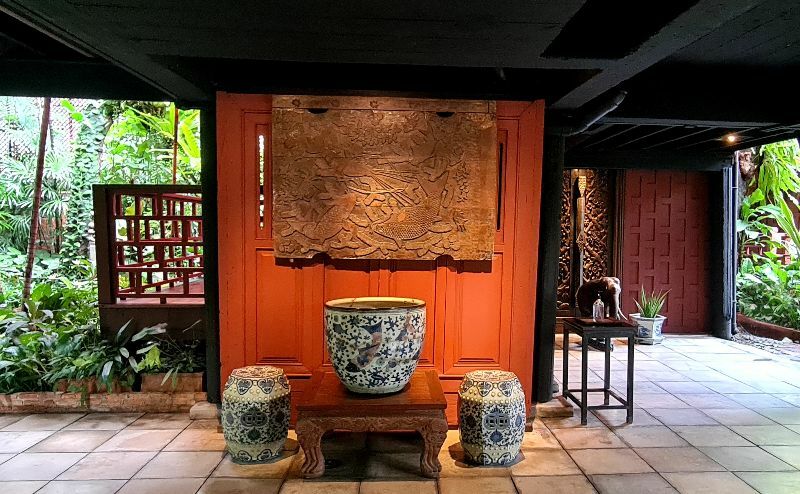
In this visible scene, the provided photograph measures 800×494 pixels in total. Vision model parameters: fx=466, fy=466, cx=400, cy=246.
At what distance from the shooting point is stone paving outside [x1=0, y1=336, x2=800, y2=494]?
2576 mm

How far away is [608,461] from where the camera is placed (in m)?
2.89

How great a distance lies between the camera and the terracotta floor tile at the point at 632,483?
2541 mm

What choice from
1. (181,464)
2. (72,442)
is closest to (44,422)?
(72,442)

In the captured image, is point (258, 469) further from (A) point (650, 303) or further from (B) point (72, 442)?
(A) point (650, 303)

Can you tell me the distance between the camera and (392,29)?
2.08m

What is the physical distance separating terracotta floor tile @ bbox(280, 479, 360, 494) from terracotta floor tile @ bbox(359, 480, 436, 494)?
65 millimetres

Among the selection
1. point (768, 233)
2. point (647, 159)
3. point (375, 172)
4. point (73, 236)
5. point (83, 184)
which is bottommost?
point (73, 236)

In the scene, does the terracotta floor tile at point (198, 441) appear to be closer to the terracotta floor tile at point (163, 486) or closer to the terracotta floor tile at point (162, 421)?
the terracotta floor tile at point (162, 421)

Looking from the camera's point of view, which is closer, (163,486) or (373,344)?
(163,486)

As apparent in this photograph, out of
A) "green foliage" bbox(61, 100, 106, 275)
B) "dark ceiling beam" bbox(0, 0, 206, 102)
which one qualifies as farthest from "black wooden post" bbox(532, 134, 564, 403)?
"green foliage" bbox(61, 100, 106, 275)

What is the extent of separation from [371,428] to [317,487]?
1.39 ft


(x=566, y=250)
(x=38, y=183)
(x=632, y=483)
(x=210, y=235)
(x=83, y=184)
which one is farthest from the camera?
(x=83, y=184)

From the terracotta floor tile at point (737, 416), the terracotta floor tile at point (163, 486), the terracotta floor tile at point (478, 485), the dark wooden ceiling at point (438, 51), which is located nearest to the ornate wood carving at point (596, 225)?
the dark wooden ceiling at point (438, 51)

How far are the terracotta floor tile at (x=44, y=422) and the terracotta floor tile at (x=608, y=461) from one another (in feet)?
11.8
